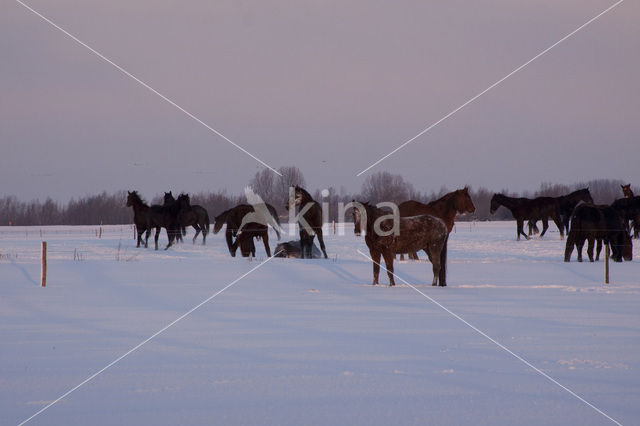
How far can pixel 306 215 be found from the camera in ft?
67.1

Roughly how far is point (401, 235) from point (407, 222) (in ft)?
1.05

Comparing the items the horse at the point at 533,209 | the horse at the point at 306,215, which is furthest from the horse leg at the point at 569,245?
the horse at the point at 533,209

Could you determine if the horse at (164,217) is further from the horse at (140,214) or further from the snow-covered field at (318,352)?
the snow-covered field at (318,352)

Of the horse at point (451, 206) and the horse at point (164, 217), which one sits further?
the horse at point (164, 217)

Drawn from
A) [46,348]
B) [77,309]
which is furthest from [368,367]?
[77,309]

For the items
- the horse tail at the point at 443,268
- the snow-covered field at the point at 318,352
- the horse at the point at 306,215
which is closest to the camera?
the snow-covered field at the point at 318,352

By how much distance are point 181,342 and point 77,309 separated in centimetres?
378

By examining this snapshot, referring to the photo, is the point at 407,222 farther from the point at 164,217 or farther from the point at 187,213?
the point at 187,213

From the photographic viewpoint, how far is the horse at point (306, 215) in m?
19.6

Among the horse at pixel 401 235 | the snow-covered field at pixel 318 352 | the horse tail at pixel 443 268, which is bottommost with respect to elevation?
the snow-covered field at pixel 318 352

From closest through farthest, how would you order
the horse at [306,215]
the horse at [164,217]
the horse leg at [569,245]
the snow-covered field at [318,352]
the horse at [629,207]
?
1. the snow-covered field at [318,352]
2. the horse leg at [569,245]
3. the horse at [306,215]
4. the horse at [164,217]
5. the horse at [629,207]

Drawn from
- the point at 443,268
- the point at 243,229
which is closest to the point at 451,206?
the point at 443,268

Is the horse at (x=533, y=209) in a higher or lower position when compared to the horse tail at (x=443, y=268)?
higher

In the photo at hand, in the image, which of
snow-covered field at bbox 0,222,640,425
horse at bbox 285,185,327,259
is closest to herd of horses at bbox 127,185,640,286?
horse at bbox 285,185,327,259
